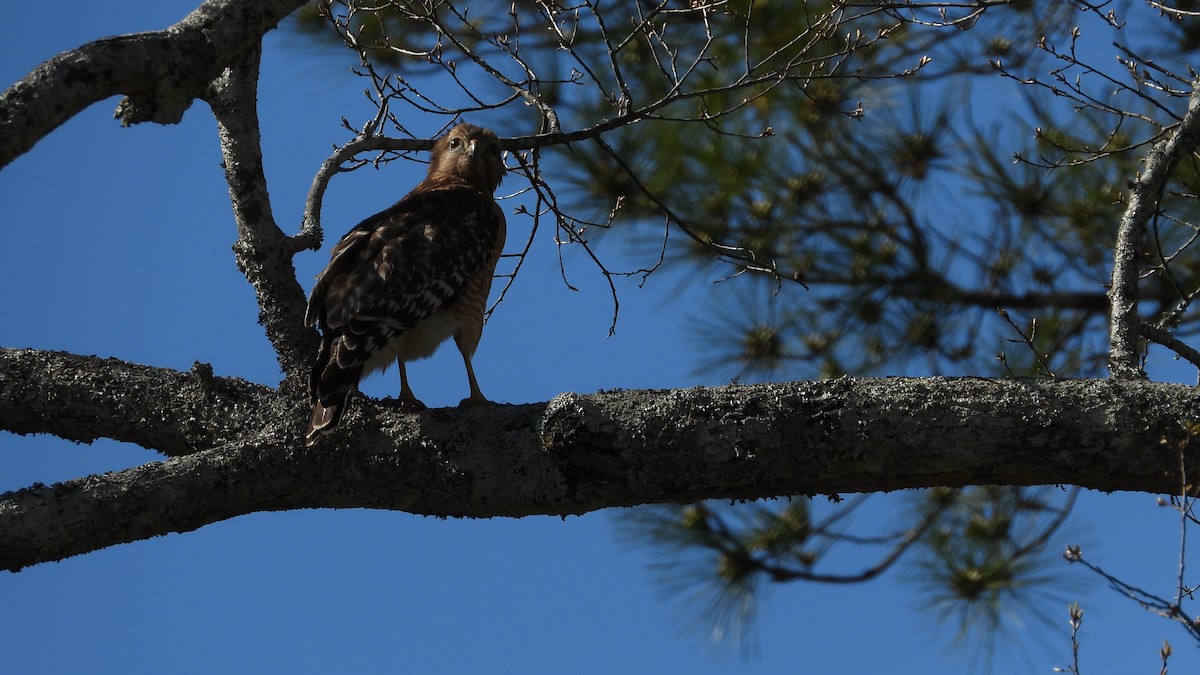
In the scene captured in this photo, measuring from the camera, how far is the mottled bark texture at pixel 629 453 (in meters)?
2.73

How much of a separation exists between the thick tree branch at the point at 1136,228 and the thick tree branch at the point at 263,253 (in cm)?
206

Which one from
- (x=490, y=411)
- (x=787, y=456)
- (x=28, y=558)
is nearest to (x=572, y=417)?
(x=490, y=411)

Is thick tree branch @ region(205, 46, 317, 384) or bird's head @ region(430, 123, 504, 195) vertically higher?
bird's head @ region(430, 123, 504, 195)

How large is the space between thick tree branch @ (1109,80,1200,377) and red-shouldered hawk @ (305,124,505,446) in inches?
65.0

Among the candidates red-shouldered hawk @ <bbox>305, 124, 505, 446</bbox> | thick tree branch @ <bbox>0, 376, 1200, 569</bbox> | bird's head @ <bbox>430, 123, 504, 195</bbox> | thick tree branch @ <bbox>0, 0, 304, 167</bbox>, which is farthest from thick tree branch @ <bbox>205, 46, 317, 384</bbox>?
bird's head @ <bbox>430, 123, 504, 195</bbox>

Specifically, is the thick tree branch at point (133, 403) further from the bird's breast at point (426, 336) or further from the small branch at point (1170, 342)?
the small branch at point (1170, 342)

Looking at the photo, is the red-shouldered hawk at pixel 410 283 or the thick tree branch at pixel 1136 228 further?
the red-shouldered hawk at pixel 410 283

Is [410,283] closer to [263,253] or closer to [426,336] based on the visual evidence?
[426,336]

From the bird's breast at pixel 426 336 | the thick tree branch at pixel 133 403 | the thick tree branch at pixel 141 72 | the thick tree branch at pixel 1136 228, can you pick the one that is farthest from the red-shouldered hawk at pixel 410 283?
the thick tree branch at pixel 1136 228

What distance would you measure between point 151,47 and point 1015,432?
223 cm

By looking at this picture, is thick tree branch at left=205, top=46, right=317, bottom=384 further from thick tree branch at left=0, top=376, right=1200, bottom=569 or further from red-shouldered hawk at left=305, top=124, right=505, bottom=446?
thick tree branch at left=0, top=376, right=1200, bottom=569

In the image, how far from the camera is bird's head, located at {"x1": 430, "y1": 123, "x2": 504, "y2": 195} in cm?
523

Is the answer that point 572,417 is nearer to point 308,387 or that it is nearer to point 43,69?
point 308,387

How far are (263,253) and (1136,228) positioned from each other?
7.39ft
